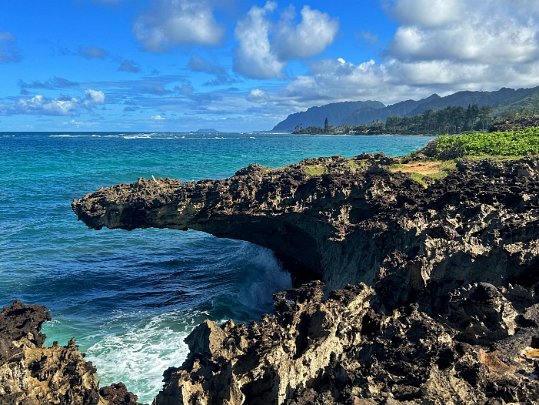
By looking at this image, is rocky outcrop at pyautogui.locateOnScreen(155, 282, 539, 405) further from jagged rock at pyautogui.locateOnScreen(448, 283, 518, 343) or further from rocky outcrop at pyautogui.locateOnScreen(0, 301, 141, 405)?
rocky outcrop at pyautogui.locateOnScreen(0, 301, 141, 405)

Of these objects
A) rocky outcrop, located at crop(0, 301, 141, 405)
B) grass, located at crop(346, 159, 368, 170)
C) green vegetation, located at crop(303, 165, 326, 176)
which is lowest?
rocky outcrop, located at crop(0, 301, 141, 405)

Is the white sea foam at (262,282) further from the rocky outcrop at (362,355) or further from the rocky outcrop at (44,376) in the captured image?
the rocky outcrop at (44,376)

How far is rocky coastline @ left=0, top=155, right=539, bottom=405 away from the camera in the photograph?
833 cm

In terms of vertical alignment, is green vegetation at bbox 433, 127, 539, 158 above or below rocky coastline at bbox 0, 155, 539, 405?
above

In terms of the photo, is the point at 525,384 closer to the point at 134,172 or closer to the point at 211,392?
the point at 211,392

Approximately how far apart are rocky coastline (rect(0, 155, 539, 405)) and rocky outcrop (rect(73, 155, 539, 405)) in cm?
4

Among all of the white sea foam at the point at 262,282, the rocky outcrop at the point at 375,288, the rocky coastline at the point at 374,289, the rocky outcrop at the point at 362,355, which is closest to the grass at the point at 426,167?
the rocky outcrop at the point at 375,288

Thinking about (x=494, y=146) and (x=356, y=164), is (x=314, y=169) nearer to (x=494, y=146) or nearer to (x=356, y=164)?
(x=356, y=164)

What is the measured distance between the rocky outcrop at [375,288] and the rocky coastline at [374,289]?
4cm

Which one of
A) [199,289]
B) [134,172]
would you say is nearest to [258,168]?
[199,289]

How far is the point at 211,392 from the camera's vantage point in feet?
29.2

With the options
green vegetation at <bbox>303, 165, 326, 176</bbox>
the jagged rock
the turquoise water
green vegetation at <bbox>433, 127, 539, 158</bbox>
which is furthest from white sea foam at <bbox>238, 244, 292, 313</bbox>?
green vegetation at <bbox>433, 127, 539, 158</bbox>

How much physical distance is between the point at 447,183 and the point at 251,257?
46.7 ft

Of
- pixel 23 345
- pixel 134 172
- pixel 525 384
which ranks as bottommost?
pixel 134 172
